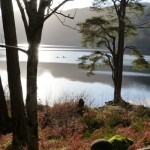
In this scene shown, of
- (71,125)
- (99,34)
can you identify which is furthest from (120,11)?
(71,125)

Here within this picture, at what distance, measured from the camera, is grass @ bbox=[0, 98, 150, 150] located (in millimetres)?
9547

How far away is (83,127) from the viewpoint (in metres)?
12.1

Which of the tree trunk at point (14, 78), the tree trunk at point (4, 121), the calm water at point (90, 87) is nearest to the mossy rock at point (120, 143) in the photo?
the tree trunk at point (14, 78)

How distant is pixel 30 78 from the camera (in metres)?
6.43

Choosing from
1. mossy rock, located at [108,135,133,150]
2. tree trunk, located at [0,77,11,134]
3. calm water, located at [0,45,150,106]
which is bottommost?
calm water, located at [0,45,150,106]

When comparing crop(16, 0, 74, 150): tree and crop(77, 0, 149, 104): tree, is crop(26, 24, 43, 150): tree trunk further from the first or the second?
crop(77, 0, 149, 104): tree

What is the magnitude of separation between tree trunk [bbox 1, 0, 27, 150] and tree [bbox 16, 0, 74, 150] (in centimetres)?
373

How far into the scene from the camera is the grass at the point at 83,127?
9.55 metres

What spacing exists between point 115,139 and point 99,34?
19.3 metres

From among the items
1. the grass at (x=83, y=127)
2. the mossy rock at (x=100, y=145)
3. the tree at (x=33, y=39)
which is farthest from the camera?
the grass at (x=83, y=127)

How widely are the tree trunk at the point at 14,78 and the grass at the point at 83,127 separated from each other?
409 millimetres

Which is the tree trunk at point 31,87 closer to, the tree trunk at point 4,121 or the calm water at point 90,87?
the tree trunk at point 4,121

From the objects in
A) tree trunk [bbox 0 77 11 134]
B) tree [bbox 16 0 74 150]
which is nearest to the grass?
tree trunk [bbox 0 77 11 134]

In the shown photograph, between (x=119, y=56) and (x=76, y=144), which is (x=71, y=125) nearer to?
(x=76, y=144)
